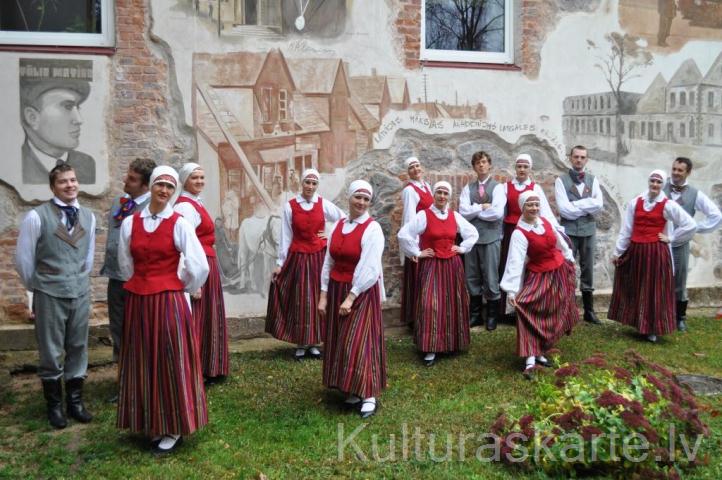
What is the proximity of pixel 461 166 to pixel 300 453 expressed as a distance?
4.83 meters

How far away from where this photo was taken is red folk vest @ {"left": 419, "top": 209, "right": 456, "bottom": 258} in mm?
6812

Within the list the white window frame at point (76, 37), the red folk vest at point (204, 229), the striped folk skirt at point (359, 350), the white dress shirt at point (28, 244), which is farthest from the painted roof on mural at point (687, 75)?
the white dress shirt at point (28, 244)

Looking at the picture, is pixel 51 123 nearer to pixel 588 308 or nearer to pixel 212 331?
pixel 212 331

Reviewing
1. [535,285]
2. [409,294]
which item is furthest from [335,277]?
[409,294]

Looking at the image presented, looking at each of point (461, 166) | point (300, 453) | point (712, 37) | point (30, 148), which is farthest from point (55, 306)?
point (712, 37)

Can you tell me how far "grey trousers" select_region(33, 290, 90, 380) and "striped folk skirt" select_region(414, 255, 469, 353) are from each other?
10.1ft

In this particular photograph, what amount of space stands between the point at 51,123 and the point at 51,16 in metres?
1.20

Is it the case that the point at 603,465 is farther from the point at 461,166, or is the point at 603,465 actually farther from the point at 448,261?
the point at 461,166

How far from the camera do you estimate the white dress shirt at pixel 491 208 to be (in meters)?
7.87

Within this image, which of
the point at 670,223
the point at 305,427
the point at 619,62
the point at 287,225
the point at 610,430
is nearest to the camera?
the point at 610,430

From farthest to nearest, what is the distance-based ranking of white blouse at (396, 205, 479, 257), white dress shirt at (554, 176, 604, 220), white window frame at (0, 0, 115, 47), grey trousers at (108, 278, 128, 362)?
white dress shirt at (554, 176, 604, 220)
white window frame at (0, 0, 115, 47)
white blouse at (396, 205, 479, 257)
grey trousers at (108, 278, 128, 362)

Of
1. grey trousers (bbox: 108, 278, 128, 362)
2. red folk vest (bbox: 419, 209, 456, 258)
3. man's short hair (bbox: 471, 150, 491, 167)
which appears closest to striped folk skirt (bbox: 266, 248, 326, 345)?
red folk vest (bbox: 419, 209, 456, 258)

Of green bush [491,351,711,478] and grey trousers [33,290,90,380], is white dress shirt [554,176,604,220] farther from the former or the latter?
grey trousers [33,290,90,380]

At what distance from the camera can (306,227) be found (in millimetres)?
6875
